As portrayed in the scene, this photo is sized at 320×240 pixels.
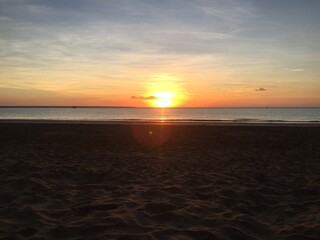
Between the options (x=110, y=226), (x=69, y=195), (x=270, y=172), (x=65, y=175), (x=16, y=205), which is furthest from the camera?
(x=270, y=172)

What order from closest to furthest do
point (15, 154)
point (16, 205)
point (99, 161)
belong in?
point (16, 205)
point (99, 161)
point (15, 154)

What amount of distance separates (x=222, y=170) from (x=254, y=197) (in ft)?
8.97

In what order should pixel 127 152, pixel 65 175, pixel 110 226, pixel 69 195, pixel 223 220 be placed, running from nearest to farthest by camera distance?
pixel 110 226, pixel 223 220, pixel 69 195, pixel 65 175, pixel 127 152

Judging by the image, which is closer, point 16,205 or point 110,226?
point 110,226

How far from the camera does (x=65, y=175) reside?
8711 millimetres

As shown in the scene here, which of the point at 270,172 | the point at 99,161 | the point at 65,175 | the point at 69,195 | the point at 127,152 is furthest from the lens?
the point at 127,152

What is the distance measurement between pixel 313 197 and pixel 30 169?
720 cm

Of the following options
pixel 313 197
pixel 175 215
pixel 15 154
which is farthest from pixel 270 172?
pixel 15 154

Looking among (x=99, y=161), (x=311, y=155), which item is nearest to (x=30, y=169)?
(x=99, y=161)

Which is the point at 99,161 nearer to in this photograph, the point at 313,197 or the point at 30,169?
the point at 30,169

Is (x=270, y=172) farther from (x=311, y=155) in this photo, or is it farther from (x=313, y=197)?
(x=311, y=155)

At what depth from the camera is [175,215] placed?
215 inches

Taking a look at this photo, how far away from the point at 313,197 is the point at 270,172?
8.30 feet

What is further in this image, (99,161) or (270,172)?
(99,161)
